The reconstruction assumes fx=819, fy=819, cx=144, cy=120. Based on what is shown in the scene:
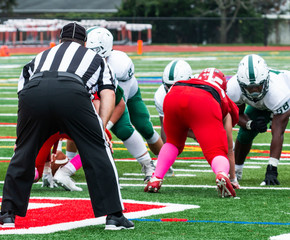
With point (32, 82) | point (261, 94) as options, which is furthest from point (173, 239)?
point (261, 94)

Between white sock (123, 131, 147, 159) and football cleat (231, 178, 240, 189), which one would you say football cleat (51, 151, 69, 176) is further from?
football cleat (231, 178, 240, 189)

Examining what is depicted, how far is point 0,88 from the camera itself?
2055 cm

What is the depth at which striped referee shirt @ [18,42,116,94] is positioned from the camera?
5500 mm

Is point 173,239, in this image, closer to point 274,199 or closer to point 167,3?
point 274,199

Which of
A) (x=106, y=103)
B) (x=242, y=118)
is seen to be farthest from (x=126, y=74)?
(x=106, y=103)

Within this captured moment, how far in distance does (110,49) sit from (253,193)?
82.0 inches

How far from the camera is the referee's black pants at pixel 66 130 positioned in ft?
17.6

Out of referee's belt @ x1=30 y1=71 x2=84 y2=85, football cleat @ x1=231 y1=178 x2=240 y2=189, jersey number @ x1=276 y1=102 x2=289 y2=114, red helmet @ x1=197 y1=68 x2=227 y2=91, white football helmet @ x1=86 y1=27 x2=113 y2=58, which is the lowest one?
football cleat @ x1=231 y1=178 x2=240 y2=189

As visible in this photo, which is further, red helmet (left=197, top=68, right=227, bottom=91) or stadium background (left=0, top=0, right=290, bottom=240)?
red helmet (left=197, top=68, right=227, bottom=91)

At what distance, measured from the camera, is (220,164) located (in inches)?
266

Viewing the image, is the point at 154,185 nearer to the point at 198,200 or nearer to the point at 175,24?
the point at 198,200

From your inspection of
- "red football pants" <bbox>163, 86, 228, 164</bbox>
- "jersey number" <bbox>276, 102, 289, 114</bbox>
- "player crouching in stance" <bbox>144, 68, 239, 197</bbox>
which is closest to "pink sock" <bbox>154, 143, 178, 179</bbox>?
"player crouching in stance" <bbox>144, 68, 239, 197</bbox>

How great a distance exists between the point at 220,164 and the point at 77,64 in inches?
71.1

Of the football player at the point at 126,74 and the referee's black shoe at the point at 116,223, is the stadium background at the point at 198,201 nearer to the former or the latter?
the referee's black shoe at the point at 116,223
